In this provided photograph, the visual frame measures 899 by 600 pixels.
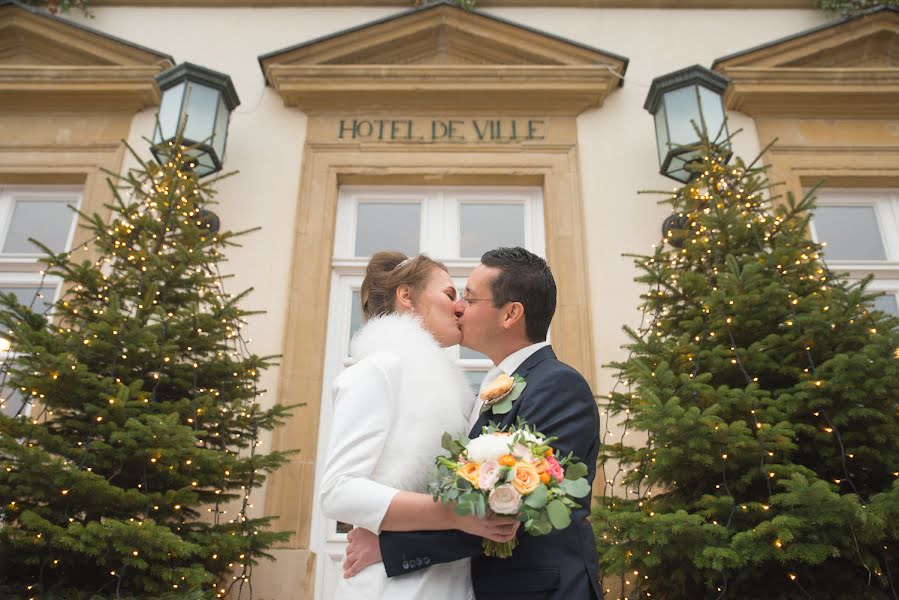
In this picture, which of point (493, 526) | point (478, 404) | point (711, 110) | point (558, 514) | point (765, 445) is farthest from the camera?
point (711, 110)

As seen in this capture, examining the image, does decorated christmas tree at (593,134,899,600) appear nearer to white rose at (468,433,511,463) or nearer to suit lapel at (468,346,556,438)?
suit lapel at (468,346,556,438)

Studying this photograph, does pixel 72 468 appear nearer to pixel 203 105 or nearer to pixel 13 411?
pixel 13 411

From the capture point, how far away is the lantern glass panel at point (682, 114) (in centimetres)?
529

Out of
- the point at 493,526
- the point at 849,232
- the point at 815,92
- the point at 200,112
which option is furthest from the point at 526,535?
the point at 815,92

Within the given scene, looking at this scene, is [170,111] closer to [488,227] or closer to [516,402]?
[488,227]

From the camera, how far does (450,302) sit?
8.28 feet

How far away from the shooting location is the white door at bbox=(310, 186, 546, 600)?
18.3 ft

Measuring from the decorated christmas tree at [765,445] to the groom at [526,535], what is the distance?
1272 mm

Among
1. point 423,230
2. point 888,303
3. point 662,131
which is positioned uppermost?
point 662,131

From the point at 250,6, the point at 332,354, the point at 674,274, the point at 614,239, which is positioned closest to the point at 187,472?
the point at 332,354

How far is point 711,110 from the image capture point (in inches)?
209

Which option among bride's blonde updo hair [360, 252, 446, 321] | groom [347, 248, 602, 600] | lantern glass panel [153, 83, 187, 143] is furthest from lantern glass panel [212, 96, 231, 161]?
groom [347, 248, 602, 600]

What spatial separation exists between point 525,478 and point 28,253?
223 inches

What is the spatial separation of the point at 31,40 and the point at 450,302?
624 centimetres
